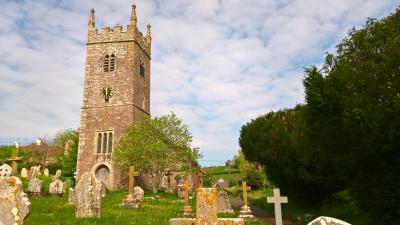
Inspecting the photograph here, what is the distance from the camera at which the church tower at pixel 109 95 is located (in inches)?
1617

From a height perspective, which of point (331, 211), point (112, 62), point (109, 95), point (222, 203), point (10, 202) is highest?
point (112, 62)

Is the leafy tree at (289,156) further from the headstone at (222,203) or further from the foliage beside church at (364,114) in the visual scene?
the headstone at (222,203)

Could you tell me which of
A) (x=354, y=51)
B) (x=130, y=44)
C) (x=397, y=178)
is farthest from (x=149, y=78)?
(x=397, y=178)

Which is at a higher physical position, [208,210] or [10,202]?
[10,202]

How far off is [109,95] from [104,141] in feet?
17.9

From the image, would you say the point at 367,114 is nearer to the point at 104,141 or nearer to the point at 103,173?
the point at 103,173

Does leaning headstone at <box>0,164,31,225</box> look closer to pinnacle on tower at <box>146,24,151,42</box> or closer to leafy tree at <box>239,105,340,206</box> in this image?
leafy tree at <box>239,105,340,206</box>

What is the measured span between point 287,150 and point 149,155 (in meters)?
14.6

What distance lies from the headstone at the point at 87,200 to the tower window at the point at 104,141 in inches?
1031

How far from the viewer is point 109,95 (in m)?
43.3

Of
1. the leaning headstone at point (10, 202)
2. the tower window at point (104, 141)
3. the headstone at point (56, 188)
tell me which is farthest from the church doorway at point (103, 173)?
the leaning headstone at point (10, 202)

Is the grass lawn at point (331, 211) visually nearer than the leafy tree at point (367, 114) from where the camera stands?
No

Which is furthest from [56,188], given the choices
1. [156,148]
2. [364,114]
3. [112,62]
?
[364,114]

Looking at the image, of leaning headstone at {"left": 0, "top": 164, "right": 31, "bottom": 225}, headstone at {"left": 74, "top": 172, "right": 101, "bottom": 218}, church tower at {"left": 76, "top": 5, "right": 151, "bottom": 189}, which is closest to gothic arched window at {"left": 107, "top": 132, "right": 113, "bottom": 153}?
church tower at {"left": 76, "top": 5, "right": 151, "bottom": 189}
